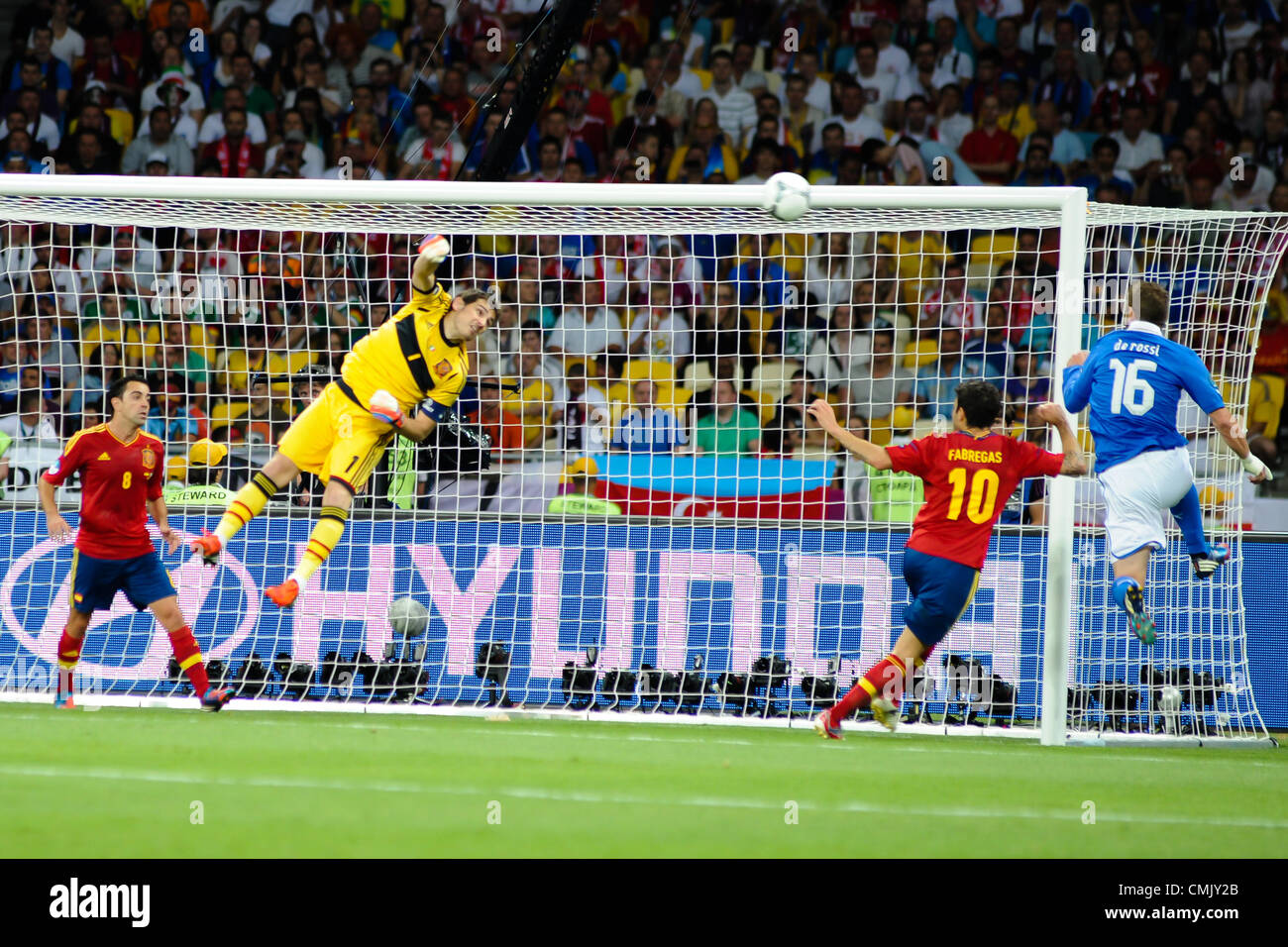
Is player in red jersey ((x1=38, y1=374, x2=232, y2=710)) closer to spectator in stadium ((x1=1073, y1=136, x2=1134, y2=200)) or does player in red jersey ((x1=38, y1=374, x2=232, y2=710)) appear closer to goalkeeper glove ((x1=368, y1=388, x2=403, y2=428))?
goalkeeper glove ((x1=368, y1=388, x2=403, y2=428))

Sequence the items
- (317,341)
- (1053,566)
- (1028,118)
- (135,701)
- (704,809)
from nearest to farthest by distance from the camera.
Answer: (704,809) → (1053,566) → (135,701) → (317,341) → (1028,118)

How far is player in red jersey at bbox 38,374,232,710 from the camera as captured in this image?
25.5 ft

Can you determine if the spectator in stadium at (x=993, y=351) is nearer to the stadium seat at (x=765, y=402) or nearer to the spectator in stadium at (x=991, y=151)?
the stadium seat at (x=765, y=402)

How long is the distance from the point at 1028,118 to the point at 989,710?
723 cm

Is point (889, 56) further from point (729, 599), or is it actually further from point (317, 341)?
point (729, 599)

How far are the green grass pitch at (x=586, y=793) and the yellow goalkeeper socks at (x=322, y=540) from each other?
79cm

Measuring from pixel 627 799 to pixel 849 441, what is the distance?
2.26 meters

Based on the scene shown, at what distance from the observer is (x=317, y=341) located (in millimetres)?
11062

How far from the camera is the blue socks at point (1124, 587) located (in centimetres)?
677

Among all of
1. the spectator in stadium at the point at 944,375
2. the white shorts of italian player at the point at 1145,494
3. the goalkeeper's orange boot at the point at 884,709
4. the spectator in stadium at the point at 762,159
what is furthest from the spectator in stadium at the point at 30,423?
the white shorts of italian player at the point at 1145,494

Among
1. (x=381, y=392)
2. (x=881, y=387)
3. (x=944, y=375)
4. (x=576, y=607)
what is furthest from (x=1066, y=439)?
(x=881, y=387)

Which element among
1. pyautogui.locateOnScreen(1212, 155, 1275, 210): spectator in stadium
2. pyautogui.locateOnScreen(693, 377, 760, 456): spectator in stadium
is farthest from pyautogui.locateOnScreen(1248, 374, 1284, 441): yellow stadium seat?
pyautogui.locateOnScreen(693, 377, 760, 456): spectator in stadium

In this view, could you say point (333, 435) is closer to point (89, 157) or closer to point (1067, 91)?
point (89, 157)

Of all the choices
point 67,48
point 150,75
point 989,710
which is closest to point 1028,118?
point 989,710
